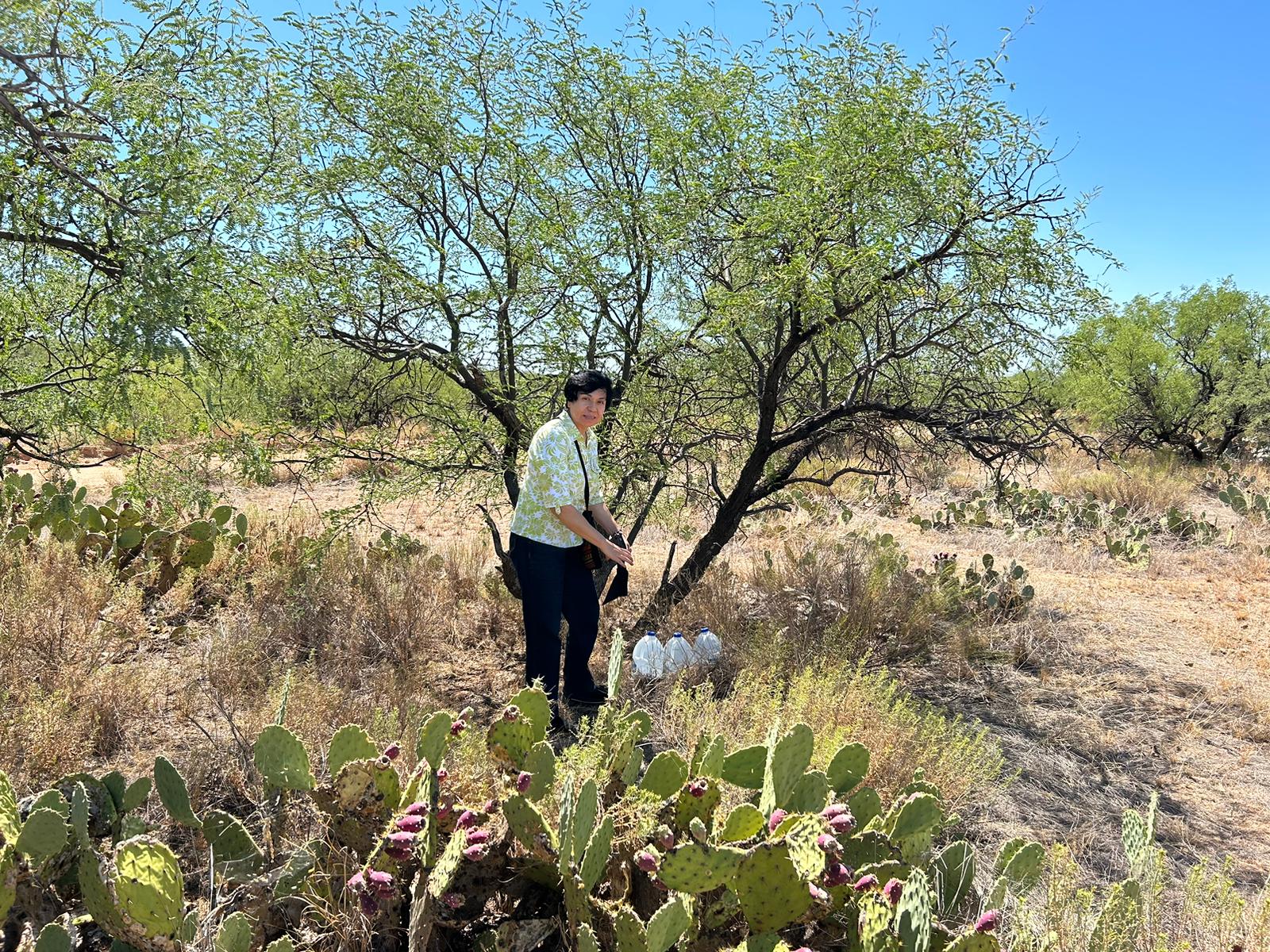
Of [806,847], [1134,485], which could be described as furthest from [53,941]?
[1134,485]

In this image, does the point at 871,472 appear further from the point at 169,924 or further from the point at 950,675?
the point at 169,924

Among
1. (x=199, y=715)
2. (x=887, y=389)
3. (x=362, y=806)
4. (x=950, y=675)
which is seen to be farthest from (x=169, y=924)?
(x=887, y=389)

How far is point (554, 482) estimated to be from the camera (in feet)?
13.1

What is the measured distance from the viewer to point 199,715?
4.00 meters

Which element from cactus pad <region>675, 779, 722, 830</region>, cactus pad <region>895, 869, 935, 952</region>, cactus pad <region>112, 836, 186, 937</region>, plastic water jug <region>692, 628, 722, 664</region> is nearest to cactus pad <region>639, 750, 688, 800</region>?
cactus pad <region>675, 779, 722, 830</region>

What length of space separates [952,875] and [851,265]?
308 cm

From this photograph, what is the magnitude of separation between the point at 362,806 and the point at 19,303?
4.34 m

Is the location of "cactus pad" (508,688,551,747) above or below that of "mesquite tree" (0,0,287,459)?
below

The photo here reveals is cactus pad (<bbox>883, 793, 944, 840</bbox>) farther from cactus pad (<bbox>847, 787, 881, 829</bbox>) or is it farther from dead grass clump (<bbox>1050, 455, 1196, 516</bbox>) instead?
dead grass clump (<bbox>1050, 455, 1196, 516</bbox>)

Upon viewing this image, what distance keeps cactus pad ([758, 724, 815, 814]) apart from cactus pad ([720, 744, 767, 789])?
22 cm

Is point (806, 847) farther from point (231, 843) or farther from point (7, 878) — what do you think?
point (7, 878)

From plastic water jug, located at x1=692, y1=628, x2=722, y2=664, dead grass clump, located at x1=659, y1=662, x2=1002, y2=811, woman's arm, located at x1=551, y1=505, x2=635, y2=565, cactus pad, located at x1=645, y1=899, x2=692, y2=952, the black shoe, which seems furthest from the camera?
plastic water jug, located at x1=692, y1=628, x2=722, y2=664

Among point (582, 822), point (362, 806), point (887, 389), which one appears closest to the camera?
point (582, 822)

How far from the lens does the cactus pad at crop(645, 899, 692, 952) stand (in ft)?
6.44
